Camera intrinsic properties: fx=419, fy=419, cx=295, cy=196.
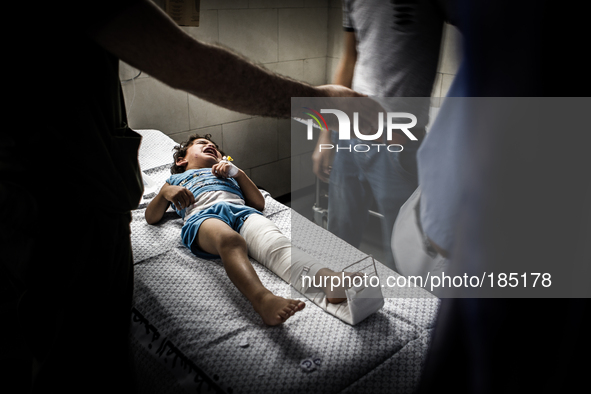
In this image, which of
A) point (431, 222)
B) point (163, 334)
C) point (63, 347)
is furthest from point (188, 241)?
Answer: point (431, 222)

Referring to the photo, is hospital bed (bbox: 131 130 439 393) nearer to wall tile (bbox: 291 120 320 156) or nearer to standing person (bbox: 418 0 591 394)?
standing person (bbox: 418 0 591 394)

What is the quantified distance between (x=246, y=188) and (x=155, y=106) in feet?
3.27

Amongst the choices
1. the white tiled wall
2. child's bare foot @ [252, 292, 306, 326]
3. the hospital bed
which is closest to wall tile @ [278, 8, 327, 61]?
the white tiled wall

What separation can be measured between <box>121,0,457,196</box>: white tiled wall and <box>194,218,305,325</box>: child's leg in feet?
4.08

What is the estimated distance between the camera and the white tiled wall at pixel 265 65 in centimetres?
252

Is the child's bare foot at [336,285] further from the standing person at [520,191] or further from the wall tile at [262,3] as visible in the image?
the wall tile at [262,3]

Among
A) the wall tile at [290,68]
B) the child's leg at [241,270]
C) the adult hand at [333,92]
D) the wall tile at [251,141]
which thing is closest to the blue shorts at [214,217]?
the child's leg at [241,270]

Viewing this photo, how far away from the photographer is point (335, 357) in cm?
110

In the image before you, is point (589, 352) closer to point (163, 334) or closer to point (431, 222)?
point (431, 222)

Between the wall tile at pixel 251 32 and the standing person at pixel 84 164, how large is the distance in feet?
6.22

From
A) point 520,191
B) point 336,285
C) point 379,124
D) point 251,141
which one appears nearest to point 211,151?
point 251,141

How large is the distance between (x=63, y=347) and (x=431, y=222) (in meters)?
0.81

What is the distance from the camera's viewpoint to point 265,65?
3.00 meters

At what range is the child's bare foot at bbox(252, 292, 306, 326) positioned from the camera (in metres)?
1.19
